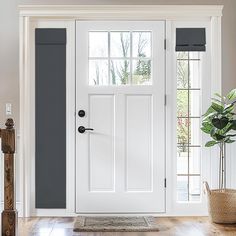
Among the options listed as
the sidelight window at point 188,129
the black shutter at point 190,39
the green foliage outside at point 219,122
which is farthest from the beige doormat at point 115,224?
the black shutter at point 190,39

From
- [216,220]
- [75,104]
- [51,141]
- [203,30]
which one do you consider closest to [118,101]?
[75,104]

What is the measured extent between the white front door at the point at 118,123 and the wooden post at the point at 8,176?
1489 mm

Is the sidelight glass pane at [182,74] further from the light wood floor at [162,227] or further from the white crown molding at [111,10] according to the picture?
the light wood floor at [162,227]

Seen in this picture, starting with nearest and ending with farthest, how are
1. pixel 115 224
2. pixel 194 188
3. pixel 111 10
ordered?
pixel 115 224
pixel 111 10
pixel 194 188

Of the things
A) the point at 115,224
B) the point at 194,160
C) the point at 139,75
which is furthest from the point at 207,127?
the point at 115,224

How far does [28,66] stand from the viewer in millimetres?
4617

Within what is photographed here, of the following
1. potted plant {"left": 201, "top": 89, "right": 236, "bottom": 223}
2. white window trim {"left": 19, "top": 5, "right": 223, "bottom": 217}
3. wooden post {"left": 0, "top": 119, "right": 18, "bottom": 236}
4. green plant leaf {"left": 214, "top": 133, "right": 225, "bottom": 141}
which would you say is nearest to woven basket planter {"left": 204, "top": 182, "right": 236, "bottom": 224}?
potted plant {"left": 201, "top": 89, "right": 236, "bottom": 223}

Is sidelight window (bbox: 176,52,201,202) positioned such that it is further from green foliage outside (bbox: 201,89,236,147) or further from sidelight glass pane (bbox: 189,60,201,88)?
green foliage outside (bbox: 201,89,236,147)

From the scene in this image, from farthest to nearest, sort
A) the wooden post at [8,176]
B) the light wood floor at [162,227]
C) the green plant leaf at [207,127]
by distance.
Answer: the green plant leaf at [207,127]
the light wood floor at [162,227]
the wooden post at [8,176]

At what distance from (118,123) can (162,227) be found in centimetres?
113

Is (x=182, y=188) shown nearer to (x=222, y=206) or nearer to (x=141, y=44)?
(x=222, y=206)

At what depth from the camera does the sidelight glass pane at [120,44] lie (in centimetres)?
467

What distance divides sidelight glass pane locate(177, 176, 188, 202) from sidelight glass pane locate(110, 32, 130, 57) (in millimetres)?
1387

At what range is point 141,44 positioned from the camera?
15.4ft
